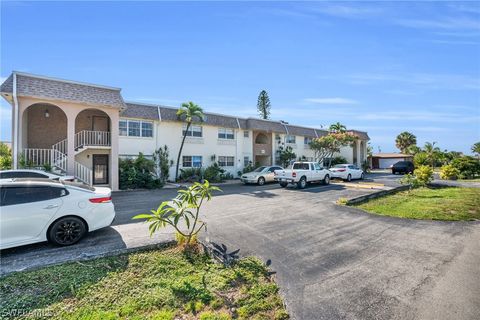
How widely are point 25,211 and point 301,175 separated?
49.7ft

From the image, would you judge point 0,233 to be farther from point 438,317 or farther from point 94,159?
point 94,159

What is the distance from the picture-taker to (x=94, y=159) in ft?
56.9

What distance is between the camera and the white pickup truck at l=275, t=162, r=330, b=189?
17.0m

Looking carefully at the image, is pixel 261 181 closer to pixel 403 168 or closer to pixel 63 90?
pixel 63 90

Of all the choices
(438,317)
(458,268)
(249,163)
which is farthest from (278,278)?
(249,163)

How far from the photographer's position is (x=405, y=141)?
58188 mm

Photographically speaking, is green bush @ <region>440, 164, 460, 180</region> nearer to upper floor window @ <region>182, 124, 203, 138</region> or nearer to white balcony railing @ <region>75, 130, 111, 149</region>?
upper floor window @ <region>182, 124, 203, 138</region>

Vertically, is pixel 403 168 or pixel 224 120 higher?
pixel 224 120

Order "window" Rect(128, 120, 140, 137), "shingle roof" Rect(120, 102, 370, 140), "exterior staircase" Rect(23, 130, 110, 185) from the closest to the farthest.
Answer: "exterior staircase" Rect(23, 130, 110, 185) → "window" Rect(128, 120, 140, 137) → "shingle roof" Rect(120, 102, 370, 140)

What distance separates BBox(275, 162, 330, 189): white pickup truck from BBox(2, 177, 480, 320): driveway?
753cm

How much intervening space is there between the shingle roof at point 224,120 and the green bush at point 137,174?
12.4ft

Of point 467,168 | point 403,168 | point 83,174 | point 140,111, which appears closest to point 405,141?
point 403,168

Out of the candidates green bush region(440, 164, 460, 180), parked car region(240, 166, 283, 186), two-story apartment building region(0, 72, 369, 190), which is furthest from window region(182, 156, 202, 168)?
green bush region(440, 164, 460, 180)

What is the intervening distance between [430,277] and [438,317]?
1.38 m
